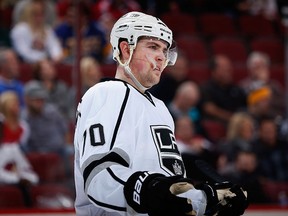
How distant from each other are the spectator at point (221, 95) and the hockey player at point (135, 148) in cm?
468

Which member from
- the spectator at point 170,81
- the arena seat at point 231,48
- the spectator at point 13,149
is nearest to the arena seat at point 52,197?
the spectator at point 13,149

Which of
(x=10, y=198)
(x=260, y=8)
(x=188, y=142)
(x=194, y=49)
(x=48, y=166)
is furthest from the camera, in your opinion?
(x=260, y=8)

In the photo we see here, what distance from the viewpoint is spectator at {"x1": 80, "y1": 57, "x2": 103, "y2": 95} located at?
23.4ft

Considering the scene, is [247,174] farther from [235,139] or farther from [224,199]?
[224,199]

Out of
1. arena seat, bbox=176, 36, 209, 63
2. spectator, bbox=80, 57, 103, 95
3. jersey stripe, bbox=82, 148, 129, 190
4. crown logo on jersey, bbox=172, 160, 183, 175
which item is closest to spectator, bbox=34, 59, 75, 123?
spectator, bbox=80, 57, 103, 95

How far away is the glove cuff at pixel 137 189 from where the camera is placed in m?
3.36

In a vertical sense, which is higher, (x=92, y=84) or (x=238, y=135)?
(x=92, y=84)

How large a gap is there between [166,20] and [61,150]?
252 cm

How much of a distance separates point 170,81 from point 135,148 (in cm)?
476

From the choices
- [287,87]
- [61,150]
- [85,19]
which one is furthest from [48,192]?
[287,87]

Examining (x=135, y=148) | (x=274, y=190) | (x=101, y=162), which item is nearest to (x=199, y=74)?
(x=274, y=190)

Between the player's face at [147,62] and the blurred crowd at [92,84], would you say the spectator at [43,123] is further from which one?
the player's face at [147,62]

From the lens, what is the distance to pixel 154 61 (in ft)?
12.1

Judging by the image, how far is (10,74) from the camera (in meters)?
7.87
